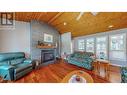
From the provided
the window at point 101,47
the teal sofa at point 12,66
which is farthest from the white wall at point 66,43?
the teal sofa at point 12,66

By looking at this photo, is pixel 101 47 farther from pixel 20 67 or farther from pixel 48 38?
pixel 20 67

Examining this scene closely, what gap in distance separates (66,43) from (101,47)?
958mm

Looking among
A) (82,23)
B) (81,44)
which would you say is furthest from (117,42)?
(82,23)

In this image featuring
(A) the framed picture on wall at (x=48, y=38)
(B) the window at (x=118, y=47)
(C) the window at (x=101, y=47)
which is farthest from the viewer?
(A) the framed picture on wall at (x=48, y=38)

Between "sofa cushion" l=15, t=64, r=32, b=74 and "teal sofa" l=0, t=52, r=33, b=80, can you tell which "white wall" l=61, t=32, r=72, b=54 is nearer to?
"teal sofa" l=0, t=52, r=33, b=80

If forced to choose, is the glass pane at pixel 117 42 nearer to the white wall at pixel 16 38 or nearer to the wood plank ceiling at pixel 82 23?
the wood plank ceiling at pixel 82 23

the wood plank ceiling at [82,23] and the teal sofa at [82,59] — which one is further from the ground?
the wood plank ceiling at [82,23]

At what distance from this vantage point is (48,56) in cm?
342

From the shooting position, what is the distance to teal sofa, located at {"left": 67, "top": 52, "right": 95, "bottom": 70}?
2.65 m

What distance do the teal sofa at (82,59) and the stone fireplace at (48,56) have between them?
639 millimetres

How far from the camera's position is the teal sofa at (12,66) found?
2.60m
